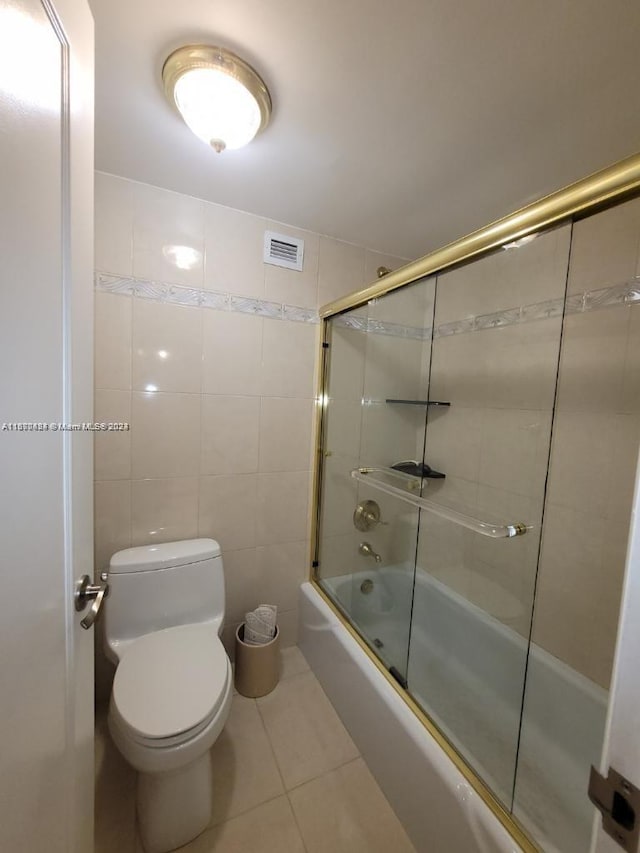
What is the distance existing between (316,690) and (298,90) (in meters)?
2.25

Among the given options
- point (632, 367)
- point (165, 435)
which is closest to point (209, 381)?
point (165, 435)

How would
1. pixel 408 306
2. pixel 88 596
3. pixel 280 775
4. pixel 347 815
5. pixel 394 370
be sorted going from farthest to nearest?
1. pixel 394 370
2. pixel 408 306
3. pixel 280 775
4. pixel 347 815
5. pixel 88 596

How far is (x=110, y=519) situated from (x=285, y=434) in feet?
2.73

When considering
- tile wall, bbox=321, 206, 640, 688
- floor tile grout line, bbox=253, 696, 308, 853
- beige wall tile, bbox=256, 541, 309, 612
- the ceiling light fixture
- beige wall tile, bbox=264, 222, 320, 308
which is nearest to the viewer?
the ceiling light fixture

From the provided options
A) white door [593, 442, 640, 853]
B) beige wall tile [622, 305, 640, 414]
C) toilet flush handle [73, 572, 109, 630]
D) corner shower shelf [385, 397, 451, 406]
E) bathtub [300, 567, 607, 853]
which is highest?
beige wall tile [622, 305, 640, 414]

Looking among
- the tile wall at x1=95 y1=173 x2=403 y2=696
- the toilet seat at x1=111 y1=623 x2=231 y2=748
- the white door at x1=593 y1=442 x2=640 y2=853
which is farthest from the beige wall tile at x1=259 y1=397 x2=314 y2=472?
the white door at x1=593 y1=442 x2=640 y2=853

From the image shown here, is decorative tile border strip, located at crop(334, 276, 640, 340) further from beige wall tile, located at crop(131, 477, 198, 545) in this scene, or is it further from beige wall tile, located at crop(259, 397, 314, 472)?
beige wall tile, located at crop(131, 477, 198, 545)

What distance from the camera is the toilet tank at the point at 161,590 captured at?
126 centimetres

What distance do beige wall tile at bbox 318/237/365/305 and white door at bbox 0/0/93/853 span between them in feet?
3.81

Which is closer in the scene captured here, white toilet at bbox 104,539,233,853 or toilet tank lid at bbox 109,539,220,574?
white toilet at bbox 104,539,233,853

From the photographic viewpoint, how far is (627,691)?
0.35m

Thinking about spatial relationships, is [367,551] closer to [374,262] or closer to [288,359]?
[288,359]

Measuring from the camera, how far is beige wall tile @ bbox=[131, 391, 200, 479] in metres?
1.39

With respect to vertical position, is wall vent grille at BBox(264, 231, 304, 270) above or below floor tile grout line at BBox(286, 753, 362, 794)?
above
